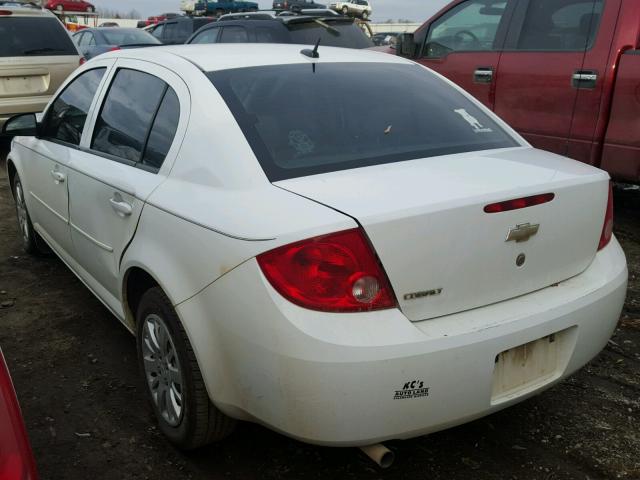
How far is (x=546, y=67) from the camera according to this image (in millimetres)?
5242

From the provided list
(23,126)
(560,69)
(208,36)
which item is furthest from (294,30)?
(23,126)

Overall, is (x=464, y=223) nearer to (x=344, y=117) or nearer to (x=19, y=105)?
(x=344, y=117)

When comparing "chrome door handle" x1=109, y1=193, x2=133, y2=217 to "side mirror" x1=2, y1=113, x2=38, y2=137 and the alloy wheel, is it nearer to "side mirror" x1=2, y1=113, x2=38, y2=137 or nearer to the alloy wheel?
the alloy wheel

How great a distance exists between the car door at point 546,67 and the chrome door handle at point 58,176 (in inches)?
142

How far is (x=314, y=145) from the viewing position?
253 cm

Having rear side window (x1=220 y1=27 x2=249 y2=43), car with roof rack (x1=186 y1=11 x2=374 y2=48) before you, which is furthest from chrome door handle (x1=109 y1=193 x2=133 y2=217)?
rear side window (x1=220 y1=27 x2=249 y2=43)

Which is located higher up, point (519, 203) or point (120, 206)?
point (519, 203)

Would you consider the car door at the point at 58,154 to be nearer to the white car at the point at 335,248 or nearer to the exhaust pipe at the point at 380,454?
the white car at the point at 335,248

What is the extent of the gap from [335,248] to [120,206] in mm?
1188

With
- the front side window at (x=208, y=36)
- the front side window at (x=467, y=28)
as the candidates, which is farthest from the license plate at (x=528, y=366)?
the front side window at (x=208, y=36)

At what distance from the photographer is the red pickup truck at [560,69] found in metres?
4.80

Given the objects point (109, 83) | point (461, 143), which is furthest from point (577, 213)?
point (109, 83)

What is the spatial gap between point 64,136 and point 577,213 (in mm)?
2754

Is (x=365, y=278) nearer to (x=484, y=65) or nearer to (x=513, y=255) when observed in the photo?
(x=513, y=255)
